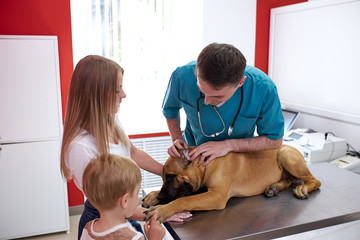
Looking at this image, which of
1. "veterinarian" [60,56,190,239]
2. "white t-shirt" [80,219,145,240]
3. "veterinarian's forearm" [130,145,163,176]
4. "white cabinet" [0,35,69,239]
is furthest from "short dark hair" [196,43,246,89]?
"white cabinet" [0,35,69,239]

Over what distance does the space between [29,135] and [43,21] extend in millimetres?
1162

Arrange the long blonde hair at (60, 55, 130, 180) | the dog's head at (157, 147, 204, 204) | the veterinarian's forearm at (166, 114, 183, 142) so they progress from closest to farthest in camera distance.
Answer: the long blonde hair at (60, 55, 130, 180), the dog's head at (157, 147, 204, 204), the veterinarian's forearm at (166, 114, 183, 142)

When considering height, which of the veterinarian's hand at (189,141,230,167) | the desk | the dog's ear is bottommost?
the desk

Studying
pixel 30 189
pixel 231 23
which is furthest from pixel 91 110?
pixel 231 23

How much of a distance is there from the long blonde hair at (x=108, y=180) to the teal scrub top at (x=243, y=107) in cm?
72

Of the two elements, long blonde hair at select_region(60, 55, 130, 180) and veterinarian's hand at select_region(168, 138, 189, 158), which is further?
veterinarian's hand at select_region(168, 138, 189, 158)

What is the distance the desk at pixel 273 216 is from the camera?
1.43 metres

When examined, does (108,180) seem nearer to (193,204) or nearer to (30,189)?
(193,204)

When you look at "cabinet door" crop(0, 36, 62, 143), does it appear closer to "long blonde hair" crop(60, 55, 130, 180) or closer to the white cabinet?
the white cabinet

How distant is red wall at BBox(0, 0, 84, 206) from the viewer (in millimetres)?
3338

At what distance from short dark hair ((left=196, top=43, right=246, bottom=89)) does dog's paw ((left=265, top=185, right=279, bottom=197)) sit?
1.98 feet

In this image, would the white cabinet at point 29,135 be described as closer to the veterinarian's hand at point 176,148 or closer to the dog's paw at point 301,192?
the veterinarian's hand at point 176,148

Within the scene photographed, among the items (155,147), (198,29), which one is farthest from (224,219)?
(198,29)

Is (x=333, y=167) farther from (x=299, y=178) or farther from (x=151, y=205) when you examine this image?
(x=151, y=205)
